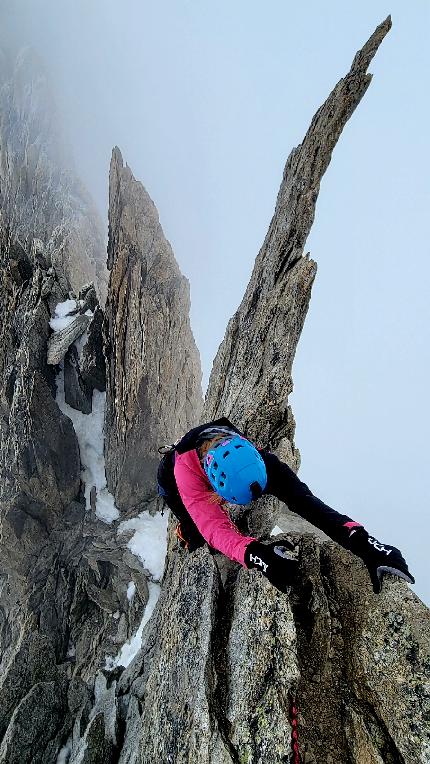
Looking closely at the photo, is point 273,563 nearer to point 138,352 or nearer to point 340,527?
point 340,527

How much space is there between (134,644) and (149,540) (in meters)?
4.69

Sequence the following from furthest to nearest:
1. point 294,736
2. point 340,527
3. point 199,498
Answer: point 199,498 < point 340,527 < point 294,736

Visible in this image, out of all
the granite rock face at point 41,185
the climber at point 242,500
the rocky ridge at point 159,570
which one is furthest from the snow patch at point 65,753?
the granite rock face at point 41,185

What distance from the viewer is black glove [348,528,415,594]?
6539mm

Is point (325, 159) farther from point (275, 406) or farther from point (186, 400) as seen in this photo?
point (186, 400)

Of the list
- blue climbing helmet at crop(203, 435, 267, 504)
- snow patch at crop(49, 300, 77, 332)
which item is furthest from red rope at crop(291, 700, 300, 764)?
snow patch at crop(49, 300, 77, 332)

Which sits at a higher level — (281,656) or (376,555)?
(376,555)

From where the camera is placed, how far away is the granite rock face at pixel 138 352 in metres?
22.0

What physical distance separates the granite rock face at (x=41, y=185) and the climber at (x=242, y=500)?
21.0 metres

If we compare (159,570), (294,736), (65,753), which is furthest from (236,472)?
(159,570)

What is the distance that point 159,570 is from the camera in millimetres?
20156

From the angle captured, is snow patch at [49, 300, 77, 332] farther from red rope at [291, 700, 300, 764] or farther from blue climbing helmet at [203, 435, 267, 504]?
red rope at [291, 700, 300, 764]

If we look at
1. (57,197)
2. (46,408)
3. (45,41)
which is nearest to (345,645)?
(46,408)

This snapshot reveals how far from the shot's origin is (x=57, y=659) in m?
18.0
